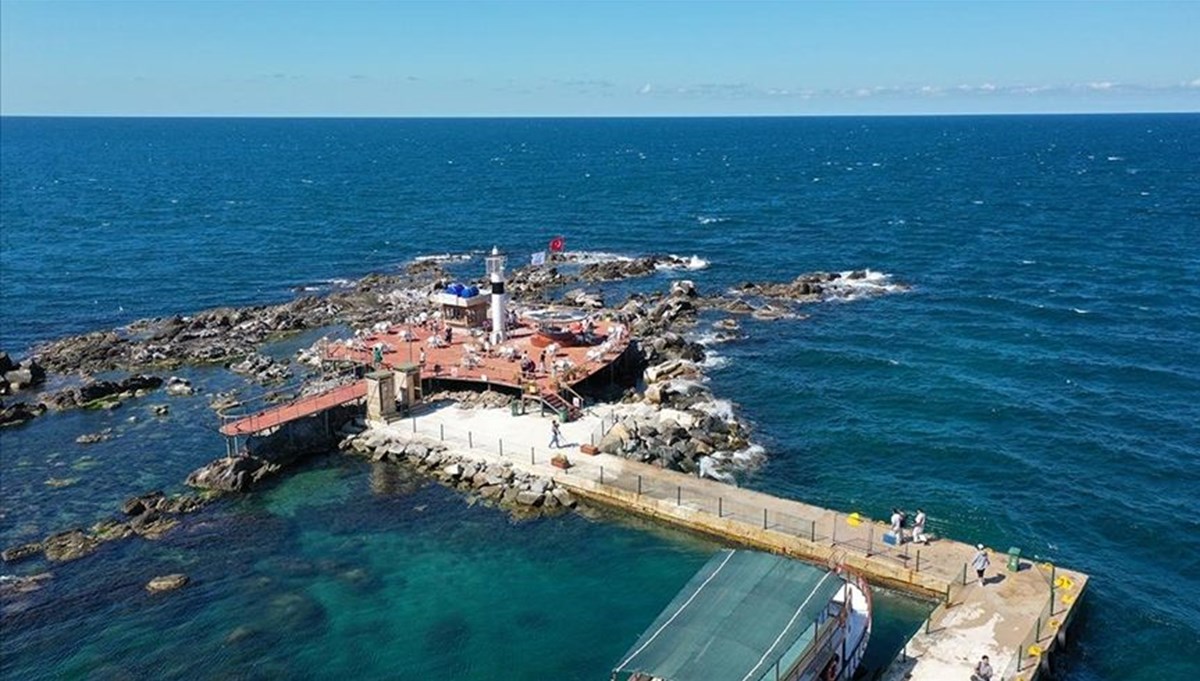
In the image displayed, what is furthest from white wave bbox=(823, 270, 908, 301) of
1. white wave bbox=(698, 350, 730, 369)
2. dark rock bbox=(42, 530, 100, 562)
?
dark rock bbox=(42, 530, 100, 562)

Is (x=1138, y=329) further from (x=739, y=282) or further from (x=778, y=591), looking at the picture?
(x=778, y=591)

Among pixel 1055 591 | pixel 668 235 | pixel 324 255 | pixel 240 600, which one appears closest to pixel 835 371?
pixel 1055 591

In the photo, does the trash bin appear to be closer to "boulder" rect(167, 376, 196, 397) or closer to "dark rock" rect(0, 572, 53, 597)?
"dark rock" rect(0, 572, 53, 597)

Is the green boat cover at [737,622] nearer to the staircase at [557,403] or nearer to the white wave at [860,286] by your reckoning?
the staircase at [557,403]

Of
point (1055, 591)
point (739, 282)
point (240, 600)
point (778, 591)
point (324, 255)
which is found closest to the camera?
point (778, 591)

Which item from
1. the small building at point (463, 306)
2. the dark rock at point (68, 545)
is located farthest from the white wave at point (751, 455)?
the dark rock at point (68, 545)

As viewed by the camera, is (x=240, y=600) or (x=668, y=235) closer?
(x=240, y=600)
